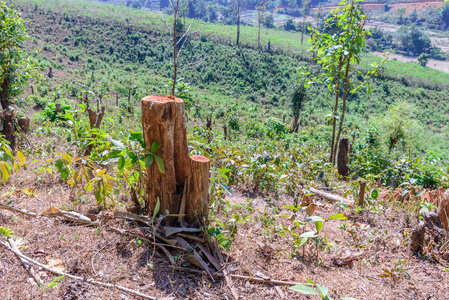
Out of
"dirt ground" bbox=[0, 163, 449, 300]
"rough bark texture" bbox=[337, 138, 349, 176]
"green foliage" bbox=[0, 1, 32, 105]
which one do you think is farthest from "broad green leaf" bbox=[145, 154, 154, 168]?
"green foliage" bbox=[0, 1, 32, 105]

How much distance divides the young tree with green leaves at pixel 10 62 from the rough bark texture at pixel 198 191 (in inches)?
145

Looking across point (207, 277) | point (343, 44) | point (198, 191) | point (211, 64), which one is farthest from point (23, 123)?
point (211, 64)

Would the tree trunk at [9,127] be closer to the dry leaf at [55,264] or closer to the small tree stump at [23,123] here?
the small tree stump at [23,123]

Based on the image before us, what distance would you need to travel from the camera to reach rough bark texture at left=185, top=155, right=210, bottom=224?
220 centimetres

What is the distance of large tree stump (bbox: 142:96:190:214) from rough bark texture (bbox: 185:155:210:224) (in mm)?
85

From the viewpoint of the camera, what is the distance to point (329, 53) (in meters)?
4.40

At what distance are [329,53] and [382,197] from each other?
2.20m

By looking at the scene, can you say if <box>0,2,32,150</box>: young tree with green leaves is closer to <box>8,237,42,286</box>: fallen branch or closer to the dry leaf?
<box>8,237,42,286</box>: fallen branch

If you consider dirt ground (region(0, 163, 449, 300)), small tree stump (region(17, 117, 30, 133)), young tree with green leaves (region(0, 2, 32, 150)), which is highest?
young tree with green leaves (region(0, 2, 32, 150))

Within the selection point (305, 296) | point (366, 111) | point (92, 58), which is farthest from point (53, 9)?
point (305, 296)

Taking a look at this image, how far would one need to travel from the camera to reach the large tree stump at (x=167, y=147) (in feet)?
6.55

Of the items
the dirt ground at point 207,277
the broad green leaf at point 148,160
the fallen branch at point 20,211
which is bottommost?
the dirt ground at point 207,277

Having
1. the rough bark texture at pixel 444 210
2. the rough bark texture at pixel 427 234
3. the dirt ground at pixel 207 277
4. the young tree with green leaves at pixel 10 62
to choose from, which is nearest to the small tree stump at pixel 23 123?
the young tree with green leaves at pixel 10 62

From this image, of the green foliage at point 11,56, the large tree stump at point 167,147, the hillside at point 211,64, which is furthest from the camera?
the hillside at point 211,64
